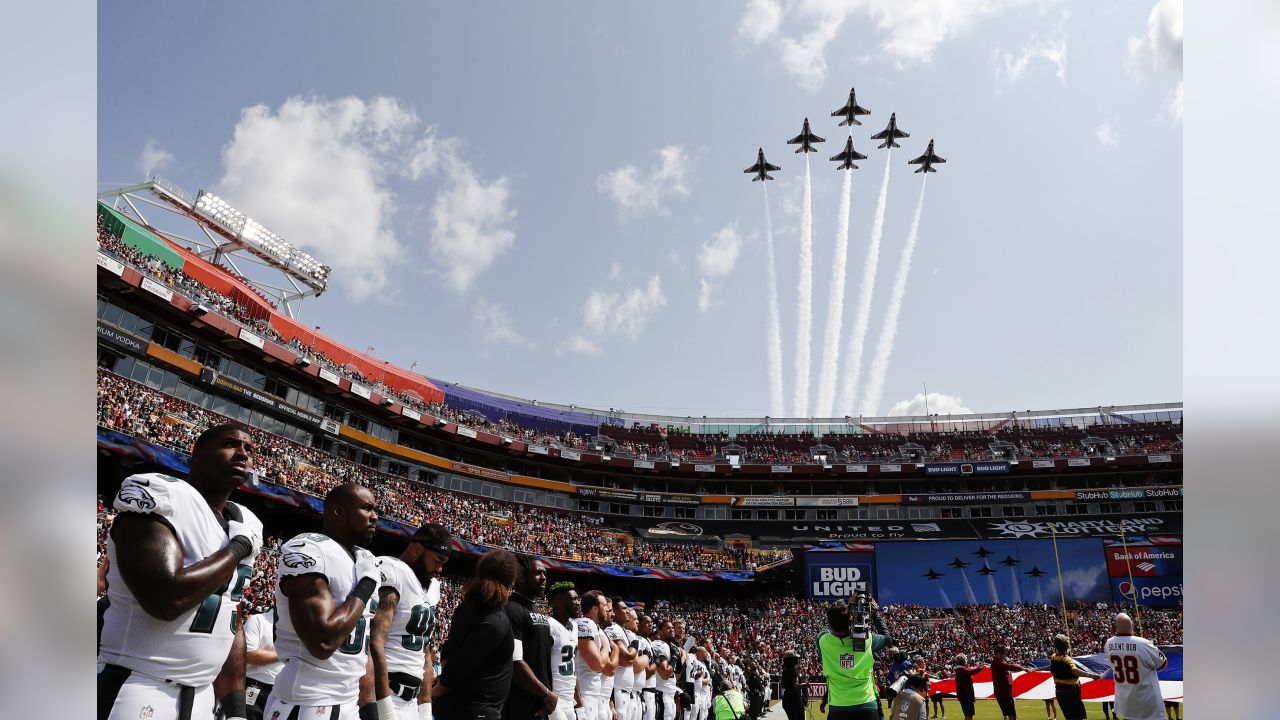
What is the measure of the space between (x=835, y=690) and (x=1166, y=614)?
1867 inches

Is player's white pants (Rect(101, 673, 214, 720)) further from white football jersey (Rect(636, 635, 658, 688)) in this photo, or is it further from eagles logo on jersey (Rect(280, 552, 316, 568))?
white football jersey (Rect(636, 635, 658, 688))

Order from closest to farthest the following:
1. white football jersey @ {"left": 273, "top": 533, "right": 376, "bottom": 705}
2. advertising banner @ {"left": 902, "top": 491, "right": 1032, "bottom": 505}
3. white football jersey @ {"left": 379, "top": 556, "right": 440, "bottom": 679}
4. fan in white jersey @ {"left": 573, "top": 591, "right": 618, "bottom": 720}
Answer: white football jersey @ {"left": 273, "top": 533, "right": 376, "bottom": 705} < white football jersey @ {"left": 379, "top": 556, "right": 440, "bottom": 679} < fan in white jersey @ {"left": 573, "top": 591, "right": 618, "bottom": 720} < advertising banner @ {"left": 902, "top": 491, "right": 1032, "bottom": 505}

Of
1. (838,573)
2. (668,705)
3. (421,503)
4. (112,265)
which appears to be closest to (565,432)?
(421,503)

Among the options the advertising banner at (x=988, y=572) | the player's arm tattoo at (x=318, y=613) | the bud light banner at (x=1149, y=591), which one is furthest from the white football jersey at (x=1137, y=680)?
the bud light banner at (x=1149, y=591)

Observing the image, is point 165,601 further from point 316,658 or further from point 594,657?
point 594,657

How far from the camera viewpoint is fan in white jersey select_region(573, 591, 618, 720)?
295 inches

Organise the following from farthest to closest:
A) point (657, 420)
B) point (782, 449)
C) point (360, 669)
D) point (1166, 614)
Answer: point (657, 420), point (782, 449), point (1166, 614), point (360, 669)

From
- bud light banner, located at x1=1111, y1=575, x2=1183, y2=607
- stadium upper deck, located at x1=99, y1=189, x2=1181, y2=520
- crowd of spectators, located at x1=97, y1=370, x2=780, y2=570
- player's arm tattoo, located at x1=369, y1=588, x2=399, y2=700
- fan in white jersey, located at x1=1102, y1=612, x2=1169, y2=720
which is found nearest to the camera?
player's arm tattoo, located at x1=369, y1=588, x2=399, y2=700

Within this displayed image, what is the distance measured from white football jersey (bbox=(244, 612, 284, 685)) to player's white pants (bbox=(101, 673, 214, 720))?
370cm

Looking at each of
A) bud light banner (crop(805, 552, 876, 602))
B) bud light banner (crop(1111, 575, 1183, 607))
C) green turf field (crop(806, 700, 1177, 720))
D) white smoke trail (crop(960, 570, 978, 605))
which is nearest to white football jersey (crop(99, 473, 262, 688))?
green turf field (crop(806, 700, 1177, 720))

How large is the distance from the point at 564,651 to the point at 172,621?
14.0ft
